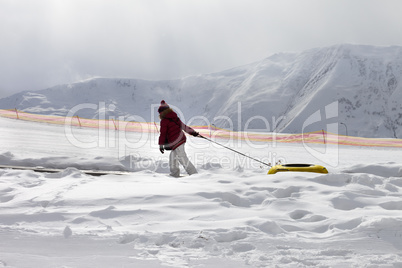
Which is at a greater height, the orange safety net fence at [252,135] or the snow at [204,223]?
the orange safety net fence at [252,135]

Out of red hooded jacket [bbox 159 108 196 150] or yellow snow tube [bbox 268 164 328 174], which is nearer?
yellow snow tube [bbox 268 164 328 174]

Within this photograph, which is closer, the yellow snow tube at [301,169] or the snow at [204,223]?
the snow at [204,223]

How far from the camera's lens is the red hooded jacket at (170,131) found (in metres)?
7.01

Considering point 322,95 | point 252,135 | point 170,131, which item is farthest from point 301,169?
point 322,95

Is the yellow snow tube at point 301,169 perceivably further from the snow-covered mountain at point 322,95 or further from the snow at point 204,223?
the snow-covered mountain at point 322,95

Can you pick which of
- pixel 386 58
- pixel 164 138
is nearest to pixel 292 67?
pixel 386 58

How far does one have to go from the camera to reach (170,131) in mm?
7090

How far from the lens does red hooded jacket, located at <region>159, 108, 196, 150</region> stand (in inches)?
276

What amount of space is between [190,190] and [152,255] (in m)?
1.83

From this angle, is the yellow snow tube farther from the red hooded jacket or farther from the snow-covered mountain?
the snow-covered mountain

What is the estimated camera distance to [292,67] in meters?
188

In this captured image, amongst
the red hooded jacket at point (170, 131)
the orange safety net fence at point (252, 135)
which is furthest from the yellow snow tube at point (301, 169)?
the orange safety net fence at point (252, 135)

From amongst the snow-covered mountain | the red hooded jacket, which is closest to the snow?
the red hooded jacket

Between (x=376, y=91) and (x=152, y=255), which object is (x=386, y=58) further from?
(x=152, y=255)
